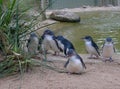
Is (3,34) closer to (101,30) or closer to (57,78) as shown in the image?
(57,78)

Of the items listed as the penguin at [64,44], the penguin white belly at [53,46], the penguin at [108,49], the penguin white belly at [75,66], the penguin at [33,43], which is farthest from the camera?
the penguin white belly at [53,46]

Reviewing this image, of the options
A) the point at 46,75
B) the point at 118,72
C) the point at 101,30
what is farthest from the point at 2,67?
the point at 101,30

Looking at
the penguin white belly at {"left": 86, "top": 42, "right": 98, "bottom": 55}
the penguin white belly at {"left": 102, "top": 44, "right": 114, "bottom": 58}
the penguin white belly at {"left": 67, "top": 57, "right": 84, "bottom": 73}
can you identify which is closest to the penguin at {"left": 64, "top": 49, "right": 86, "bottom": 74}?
the penguin white belly at {"left": 67, "top": 57, "right": 84, "bottom": 73}

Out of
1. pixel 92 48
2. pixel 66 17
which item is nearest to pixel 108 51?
pixel 92 48

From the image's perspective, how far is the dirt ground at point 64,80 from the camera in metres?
4.95

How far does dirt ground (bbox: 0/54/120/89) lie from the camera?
4.95 metres

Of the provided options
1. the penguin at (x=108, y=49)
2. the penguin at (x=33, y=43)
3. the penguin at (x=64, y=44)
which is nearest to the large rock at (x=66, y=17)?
the penguin at (x=64, y=44)

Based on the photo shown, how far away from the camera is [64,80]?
5172 mm

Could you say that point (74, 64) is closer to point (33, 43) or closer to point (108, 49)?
point (33, 43)

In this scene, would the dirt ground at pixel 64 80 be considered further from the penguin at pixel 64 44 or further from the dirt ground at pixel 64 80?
the penguin at pixel 64 44

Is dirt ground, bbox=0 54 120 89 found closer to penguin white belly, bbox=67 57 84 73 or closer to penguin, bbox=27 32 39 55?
penguin white belly, bbox=67 57 84 73

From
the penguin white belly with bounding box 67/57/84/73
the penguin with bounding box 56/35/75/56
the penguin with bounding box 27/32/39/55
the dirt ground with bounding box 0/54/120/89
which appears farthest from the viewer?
the penguin with bounding box 56/35/75/56

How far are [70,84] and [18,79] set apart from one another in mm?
705

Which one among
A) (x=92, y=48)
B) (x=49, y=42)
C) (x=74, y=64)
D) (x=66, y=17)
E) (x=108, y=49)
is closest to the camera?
(x=74, y=64)
